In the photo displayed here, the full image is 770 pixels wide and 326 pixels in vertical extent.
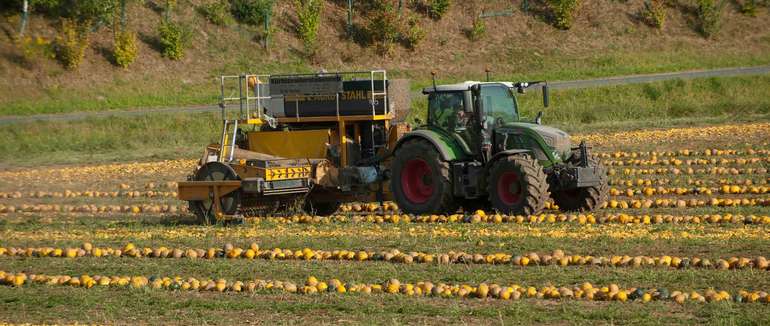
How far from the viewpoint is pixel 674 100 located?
3878cm

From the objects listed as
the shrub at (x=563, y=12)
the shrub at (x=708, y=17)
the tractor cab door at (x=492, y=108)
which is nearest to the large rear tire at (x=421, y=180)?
the tractor cab door at (x=492, y=108)

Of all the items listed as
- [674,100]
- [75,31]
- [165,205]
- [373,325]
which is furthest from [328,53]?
[373,325]

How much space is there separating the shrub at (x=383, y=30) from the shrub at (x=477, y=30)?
3701 millimetres

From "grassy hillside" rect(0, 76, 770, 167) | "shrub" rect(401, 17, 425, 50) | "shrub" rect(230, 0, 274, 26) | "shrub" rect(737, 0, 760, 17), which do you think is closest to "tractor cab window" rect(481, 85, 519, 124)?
"grassy hillside" rect(0, 76, 770, 167)

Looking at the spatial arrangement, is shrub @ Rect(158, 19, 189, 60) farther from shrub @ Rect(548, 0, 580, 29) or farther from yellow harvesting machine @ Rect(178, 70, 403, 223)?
yellow harvesting machine @ Rect(178, 70, 403, 223)

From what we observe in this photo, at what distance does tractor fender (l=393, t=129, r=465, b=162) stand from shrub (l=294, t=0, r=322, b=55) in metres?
29.3

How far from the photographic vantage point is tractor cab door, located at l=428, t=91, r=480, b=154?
19.0 metres

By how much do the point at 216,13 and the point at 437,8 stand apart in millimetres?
9796

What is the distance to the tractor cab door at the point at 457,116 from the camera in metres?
19.0

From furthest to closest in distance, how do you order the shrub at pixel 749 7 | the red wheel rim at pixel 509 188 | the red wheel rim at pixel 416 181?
the shrub at pixel 749 7, the red wheel rim at pixel 416 181, the red wheel rim at pixel 509 188

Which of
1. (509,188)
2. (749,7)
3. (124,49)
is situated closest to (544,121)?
(124,49)

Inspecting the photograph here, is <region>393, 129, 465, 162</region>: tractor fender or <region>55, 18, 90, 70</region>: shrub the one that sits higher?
<region>55, 18, 90, 70</region>: shrub

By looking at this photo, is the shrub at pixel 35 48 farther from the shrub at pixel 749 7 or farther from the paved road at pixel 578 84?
the shrub at pixel 749 7

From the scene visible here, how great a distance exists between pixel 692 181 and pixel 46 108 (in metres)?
24.6
